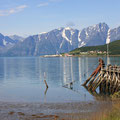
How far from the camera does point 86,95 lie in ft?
154

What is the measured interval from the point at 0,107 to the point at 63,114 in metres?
9.60

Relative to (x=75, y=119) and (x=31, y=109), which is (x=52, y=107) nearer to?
(x=31, y=109)

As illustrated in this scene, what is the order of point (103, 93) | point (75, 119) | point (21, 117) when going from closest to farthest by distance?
point (75, 119), point (21, 117), point (103, 93)

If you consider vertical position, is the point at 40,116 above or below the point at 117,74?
below

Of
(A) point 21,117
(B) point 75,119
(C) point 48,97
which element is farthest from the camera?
(C) point 48,97

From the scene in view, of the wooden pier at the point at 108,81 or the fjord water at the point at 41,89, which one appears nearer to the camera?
the fjord water at the point at 41,89

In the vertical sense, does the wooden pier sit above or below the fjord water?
above

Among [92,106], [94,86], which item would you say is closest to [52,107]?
[92,106]

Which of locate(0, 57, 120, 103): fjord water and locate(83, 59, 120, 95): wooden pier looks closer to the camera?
locate(0, 57, 120, 103): fjord water

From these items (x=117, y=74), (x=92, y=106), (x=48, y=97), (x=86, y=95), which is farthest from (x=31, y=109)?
(x=117, y=74)

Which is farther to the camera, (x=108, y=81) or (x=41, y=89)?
(x=41, y=89)

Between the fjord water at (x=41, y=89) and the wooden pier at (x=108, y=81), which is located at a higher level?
the wooden pier at (x=108, y=81)

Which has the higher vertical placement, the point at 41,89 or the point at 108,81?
the point at 108,81

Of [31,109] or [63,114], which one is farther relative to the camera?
[31,109]
